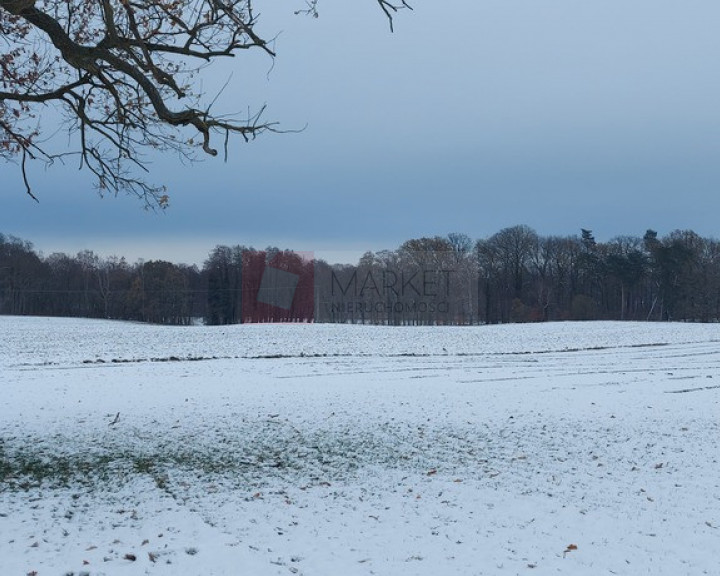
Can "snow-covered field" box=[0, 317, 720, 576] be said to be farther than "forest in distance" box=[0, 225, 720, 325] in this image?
No

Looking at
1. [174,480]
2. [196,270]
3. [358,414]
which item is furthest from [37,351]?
[196,270]

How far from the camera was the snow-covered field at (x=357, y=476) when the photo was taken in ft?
20.9

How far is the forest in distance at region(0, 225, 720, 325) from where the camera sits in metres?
76.3

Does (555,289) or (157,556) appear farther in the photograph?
(555,289)

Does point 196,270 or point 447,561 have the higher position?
point 196,270

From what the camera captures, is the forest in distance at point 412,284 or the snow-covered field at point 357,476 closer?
the snow-covered field at point 357,476

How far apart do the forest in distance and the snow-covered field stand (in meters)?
56.5

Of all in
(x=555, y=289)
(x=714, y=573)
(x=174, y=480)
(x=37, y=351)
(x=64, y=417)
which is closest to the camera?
(x=714, y=573)

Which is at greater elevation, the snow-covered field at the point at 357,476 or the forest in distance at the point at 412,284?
the forest in distance at the point at 412,284

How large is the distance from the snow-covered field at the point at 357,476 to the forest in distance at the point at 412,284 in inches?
2224

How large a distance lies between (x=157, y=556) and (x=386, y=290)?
69641 mm

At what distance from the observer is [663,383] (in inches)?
763

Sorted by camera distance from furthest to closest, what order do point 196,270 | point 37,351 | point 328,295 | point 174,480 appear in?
point 196,270
point 328,295
point 37,351
point 174,480

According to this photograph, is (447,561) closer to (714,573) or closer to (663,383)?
(714,573)
